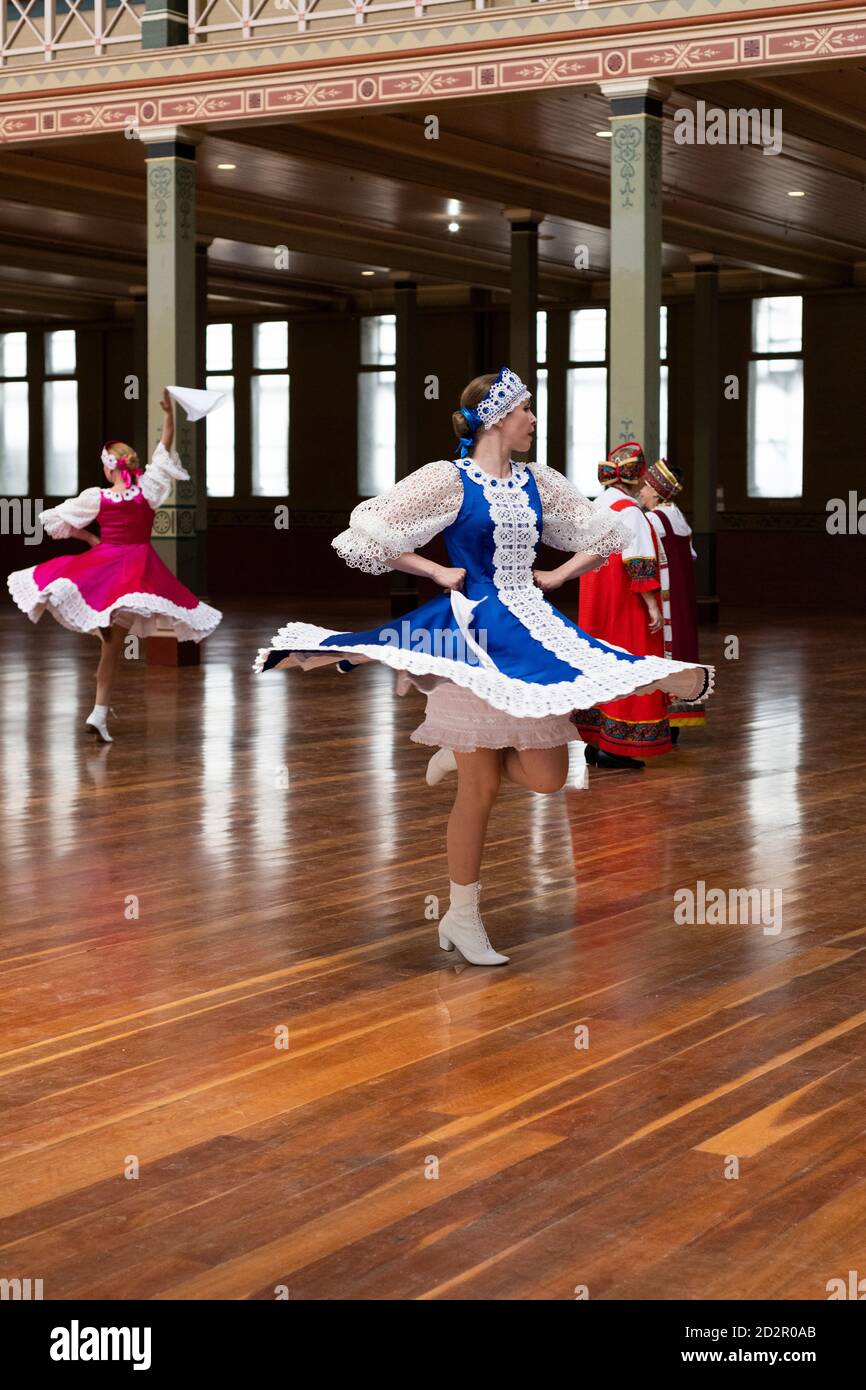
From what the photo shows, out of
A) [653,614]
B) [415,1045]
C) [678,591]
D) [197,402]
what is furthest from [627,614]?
[415,1045]

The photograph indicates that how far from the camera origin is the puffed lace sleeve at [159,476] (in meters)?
9.54

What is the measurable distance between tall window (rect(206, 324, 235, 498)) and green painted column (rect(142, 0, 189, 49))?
40.9ft

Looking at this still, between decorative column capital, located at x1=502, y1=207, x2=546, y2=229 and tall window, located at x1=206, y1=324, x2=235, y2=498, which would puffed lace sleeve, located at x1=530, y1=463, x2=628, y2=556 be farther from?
tall window, located at x1=206, y1=324, x2=235, y2=498

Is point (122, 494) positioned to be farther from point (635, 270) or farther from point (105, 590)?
point (635, 270)

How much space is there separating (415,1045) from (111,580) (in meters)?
5.69

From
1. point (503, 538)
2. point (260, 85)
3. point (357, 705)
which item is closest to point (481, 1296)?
point (503, 538)

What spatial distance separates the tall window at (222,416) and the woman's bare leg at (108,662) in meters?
16.0

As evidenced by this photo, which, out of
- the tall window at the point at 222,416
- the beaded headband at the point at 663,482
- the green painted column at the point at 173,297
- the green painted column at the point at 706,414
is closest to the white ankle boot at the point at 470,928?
the beaded headband at the point at 663,482

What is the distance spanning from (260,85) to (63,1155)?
9.88 metres

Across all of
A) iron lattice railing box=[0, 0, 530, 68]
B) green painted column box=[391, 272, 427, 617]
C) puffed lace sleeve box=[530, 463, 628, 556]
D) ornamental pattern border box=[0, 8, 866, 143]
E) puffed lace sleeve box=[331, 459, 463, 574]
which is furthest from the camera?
green painted column box=[391, 272, 427, 617]

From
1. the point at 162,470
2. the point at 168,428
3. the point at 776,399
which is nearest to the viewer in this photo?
the point at 168,428

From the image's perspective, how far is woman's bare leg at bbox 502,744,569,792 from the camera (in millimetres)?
4523

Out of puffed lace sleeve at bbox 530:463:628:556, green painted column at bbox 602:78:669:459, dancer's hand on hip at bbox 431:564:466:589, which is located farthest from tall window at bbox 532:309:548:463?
dancer's hand on hip at bbox 431:564:466:589

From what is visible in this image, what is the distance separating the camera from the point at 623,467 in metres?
8.38
